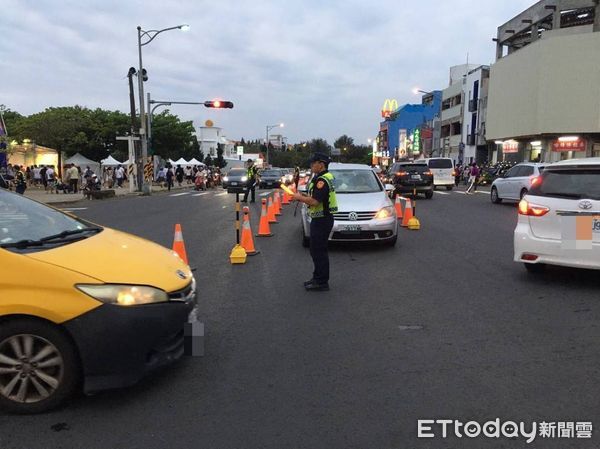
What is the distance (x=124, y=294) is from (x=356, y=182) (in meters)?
7.94

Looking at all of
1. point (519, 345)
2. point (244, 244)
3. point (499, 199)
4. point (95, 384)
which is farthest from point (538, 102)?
point (95, 384)

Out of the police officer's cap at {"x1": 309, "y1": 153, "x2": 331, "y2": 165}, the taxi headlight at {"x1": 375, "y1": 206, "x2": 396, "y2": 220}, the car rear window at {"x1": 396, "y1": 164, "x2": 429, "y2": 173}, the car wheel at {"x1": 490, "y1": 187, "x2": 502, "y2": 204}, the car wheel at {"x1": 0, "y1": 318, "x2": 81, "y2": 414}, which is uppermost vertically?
the police officer's cap at {"x1": 309, "y1": 153, "x2": 331, "y2": 165}

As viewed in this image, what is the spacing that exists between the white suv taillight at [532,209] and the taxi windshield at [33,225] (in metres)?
5.21

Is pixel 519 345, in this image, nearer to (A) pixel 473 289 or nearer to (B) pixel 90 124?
(A) pixel 473 289

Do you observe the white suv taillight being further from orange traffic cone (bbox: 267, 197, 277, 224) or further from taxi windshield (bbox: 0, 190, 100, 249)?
orange traffic cone (bbox: 267, 197, 277, 224)

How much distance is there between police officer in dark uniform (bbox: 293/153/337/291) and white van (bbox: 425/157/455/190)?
25918mm

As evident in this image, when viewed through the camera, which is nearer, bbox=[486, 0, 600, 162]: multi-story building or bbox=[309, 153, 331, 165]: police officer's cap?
bbox=[309, 153, 331, 165]: police officer's cap

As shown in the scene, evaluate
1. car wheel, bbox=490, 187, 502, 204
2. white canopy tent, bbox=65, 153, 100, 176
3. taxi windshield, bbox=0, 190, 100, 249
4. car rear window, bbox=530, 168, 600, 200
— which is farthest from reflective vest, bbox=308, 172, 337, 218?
white canopy tent, bbox=65, 153, 100, 176

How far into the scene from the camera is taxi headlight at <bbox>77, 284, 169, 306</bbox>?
3.51m

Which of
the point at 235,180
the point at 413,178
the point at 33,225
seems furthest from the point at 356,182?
the point at 235,180

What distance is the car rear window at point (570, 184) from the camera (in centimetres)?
649

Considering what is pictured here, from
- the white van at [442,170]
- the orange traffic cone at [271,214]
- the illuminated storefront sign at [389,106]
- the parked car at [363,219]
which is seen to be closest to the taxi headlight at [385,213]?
the parked car at [363,219]

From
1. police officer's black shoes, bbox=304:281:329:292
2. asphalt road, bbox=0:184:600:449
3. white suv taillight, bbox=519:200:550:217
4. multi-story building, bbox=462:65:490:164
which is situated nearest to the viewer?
asphalt road, bbox=0:184:600:449

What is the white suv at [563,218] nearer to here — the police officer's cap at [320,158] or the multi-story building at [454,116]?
the police officer's cap at [320,158]
